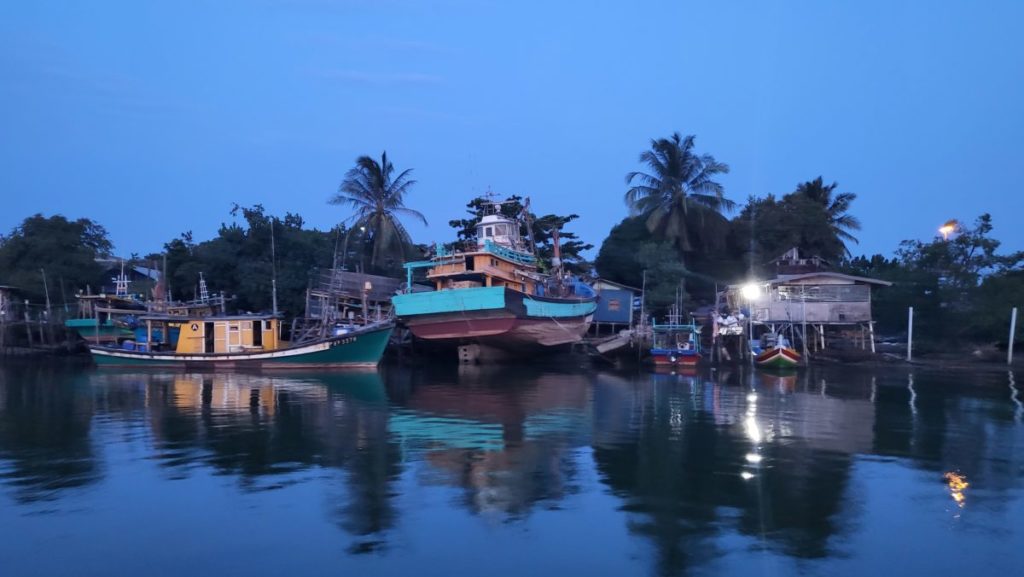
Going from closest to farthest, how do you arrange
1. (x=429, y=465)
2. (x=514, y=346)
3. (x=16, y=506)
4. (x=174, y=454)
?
(x=16, y=506), (x=429, y=465), (x=174, y=454), (x=514, y=346)

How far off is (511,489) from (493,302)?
22.9 m

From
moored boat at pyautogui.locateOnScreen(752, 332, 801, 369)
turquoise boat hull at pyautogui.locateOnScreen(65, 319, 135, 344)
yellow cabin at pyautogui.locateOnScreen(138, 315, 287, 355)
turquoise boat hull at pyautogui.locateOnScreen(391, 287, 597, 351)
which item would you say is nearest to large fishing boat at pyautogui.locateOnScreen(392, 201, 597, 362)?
turquoise boat hull at pyautogui.locateOnScreen(391, 287, 597, 351)

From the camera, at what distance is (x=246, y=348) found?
3225cm

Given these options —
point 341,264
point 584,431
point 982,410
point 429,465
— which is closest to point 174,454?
point 429,465

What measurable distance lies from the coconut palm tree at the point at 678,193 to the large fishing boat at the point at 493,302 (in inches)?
336

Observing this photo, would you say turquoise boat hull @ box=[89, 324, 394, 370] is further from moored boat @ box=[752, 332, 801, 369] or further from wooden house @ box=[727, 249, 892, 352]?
wooden house @ box=[727, 249, 892, 352]

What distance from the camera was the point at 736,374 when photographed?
95.3 feet

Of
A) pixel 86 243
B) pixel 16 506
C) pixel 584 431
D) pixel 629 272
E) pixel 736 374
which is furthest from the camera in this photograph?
pixel 86 243

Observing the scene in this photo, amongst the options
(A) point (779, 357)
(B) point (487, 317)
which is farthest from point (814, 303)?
(B) point (487, 317)

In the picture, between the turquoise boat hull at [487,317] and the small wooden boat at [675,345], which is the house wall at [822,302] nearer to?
the small wooden boat at [675,345]

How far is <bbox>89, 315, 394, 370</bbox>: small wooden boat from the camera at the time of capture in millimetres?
30688

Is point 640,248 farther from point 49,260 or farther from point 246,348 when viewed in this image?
point 49,260

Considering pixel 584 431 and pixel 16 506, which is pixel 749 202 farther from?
pixel 16 506

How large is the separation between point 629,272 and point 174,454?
36.2m
